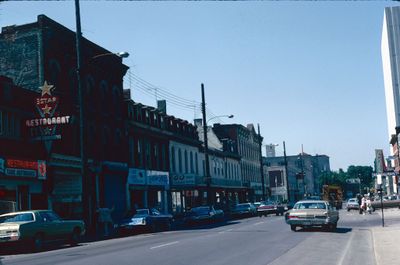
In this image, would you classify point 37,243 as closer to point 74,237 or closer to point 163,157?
point 74,237

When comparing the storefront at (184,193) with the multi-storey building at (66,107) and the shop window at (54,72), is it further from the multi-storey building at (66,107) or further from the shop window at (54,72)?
the shop window at (54,72)

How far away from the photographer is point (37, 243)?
1922 cm

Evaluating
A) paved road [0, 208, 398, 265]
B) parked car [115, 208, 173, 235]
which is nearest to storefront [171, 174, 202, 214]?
parked car [115, 208, 173, 235]

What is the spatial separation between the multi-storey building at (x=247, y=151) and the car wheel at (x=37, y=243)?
4937 centimetres

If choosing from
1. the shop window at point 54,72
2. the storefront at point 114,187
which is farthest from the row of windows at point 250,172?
the shop window at point 54,72

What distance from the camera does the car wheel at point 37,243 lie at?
19.1m

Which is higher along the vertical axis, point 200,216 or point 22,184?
point 22,184

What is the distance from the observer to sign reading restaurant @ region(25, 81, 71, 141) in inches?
1054

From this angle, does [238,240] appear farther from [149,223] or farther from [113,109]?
[113,109]

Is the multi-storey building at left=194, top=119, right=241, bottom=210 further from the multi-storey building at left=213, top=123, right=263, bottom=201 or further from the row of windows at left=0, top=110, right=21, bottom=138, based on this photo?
the row of windows at left=0, top=110, right=21, bottom=138

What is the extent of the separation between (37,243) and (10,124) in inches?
370

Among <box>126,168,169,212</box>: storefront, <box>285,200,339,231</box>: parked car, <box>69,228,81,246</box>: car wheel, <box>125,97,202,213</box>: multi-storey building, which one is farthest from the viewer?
<box>125,97,202,213</box>: multi-storey building

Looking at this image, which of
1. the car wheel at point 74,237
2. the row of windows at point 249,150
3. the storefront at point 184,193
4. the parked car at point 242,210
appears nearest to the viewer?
the car wheel at point 74,237

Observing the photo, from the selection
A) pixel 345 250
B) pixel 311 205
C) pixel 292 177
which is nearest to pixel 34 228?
pixel 345 250
